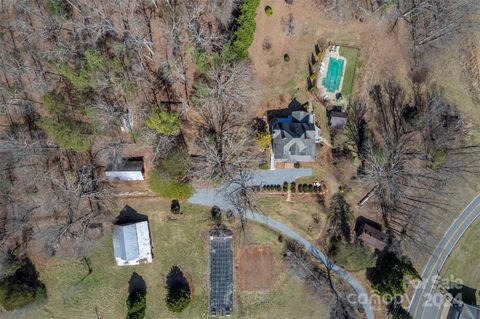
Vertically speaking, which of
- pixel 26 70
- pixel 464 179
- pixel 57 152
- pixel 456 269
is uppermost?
pixel 26 70

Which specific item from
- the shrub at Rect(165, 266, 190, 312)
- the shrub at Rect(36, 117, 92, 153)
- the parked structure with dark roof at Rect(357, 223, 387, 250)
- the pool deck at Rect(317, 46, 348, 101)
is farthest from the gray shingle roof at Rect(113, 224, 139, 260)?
the pool deck at Rect(317, 46, 348, 101)

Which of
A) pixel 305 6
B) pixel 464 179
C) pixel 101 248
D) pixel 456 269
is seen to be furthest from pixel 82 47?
pixel 456 269

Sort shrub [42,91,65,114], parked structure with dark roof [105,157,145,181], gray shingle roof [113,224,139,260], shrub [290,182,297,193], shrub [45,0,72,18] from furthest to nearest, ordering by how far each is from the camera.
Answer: shrub [290,182,297,193] → gray shingle roof [113,224,139,260] → parked structure with dark roof [105,157,145,181] → shrub [42,91,65,114] → shrub [45,0,72,18]

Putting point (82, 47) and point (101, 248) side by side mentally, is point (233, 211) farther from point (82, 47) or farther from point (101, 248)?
point (82, 47)

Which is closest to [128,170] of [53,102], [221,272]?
[53,102]

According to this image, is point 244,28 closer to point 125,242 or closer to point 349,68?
point 349,68

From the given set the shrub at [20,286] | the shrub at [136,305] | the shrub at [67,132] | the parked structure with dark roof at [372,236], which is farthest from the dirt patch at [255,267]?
the shrub at [20,286]

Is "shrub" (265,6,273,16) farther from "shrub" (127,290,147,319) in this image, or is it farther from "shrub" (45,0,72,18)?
"shrub" (127,290,147,319)
